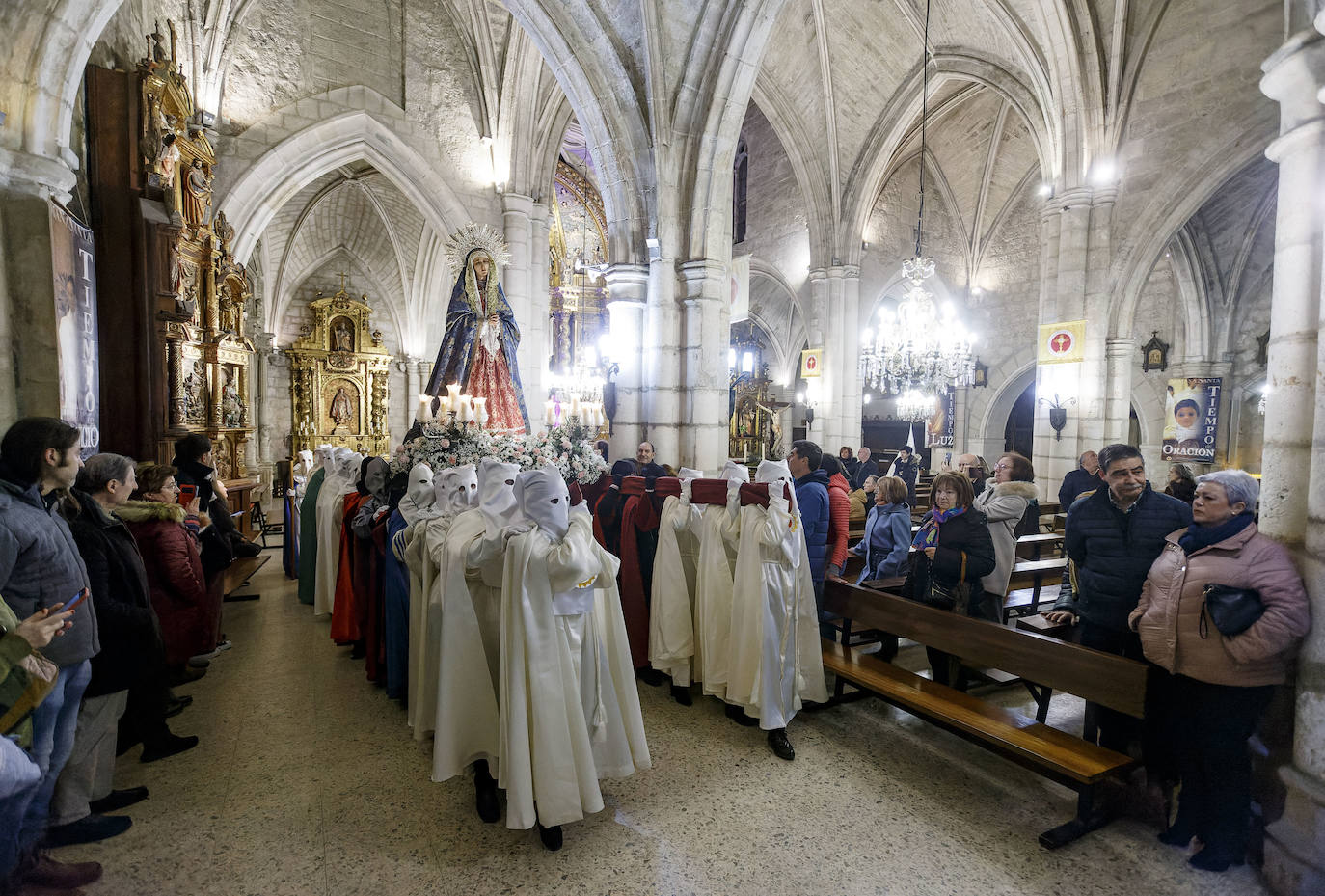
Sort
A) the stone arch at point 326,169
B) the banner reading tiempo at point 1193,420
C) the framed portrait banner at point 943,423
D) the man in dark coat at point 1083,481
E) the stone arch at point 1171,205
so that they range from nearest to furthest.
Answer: the man in dark coat at point 1083,481 < the stone arch at point 1171,205 < the stone arch at point 326,169 < the banner reading tiempo at point 1193,420 < the framed portrait banner at point 943,423

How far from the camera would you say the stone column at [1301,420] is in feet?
7.63

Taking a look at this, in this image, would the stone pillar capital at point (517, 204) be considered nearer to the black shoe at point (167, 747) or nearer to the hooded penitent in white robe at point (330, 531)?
the hooded penitent in white robe at point (330, 531)

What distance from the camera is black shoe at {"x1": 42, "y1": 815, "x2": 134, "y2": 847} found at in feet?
8.37

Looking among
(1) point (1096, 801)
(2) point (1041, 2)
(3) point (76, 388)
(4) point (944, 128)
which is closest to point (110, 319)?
(3) point (76, 388)

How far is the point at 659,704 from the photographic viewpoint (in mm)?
3963

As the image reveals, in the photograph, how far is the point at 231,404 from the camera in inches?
364

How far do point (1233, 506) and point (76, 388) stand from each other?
6669 millimetres

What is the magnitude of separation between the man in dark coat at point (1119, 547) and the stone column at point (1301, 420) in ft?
1.36

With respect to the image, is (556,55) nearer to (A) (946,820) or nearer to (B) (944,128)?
(A) (946,820)

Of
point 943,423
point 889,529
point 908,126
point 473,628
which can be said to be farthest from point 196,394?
point 943,423

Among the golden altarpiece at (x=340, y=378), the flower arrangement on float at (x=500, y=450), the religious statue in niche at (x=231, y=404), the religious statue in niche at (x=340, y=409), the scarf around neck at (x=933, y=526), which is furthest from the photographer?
the religious statue in niche at (x=340, y=409)

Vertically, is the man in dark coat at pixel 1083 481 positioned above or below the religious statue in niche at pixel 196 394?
below

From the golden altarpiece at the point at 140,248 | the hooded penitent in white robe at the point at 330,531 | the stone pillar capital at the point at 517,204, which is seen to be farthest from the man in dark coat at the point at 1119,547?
the stone pillar capital at the point at 517,204

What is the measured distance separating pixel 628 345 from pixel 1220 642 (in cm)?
561
